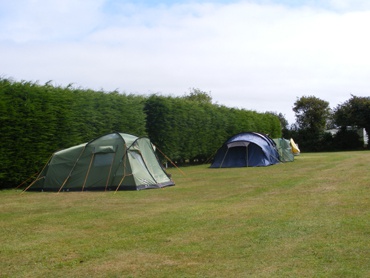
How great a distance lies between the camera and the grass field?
18.0ft

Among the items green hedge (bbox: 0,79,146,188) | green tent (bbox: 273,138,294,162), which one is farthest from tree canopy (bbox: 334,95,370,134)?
green hedge (bbox: 0,79,146,188)

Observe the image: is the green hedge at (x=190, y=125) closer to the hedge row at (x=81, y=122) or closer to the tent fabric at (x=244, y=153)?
the hedge row at (x=81, y=122)

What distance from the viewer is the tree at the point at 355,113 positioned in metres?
46.4

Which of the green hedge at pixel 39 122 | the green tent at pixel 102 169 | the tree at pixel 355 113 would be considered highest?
the tree at pixel 355 113

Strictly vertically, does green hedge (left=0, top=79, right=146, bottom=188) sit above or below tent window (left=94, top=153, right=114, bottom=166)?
above

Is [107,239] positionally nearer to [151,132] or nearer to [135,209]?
[135,209]

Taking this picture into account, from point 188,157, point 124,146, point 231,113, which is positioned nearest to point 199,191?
point 124,146

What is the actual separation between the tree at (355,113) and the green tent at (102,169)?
36026 millimetres

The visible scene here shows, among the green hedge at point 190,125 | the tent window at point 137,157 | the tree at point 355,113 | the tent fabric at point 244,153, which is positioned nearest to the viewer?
the tent window at point 137,157

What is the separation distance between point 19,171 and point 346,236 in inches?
430

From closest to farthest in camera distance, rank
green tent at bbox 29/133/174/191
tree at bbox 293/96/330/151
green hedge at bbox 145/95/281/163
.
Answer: green tent at bbox 29/133/174/191 → green hedge at bbox 145/95/281/163 → tree at bbox 293/96/330/151

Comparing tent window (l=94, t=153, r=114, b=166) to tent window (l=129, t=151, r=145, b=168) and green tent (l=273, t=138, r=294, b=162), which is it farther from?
green tent (l=273, t=138, r=294, b=162)

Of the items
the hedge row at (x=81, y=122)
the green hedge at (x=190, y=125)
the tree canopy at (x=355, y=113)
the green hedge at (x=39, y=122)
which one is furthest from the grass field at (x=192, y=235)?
the tree canopy at (x=355, y=113)

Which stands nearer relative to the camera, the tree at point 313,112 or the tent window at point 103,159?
the tent window at point 103,159
